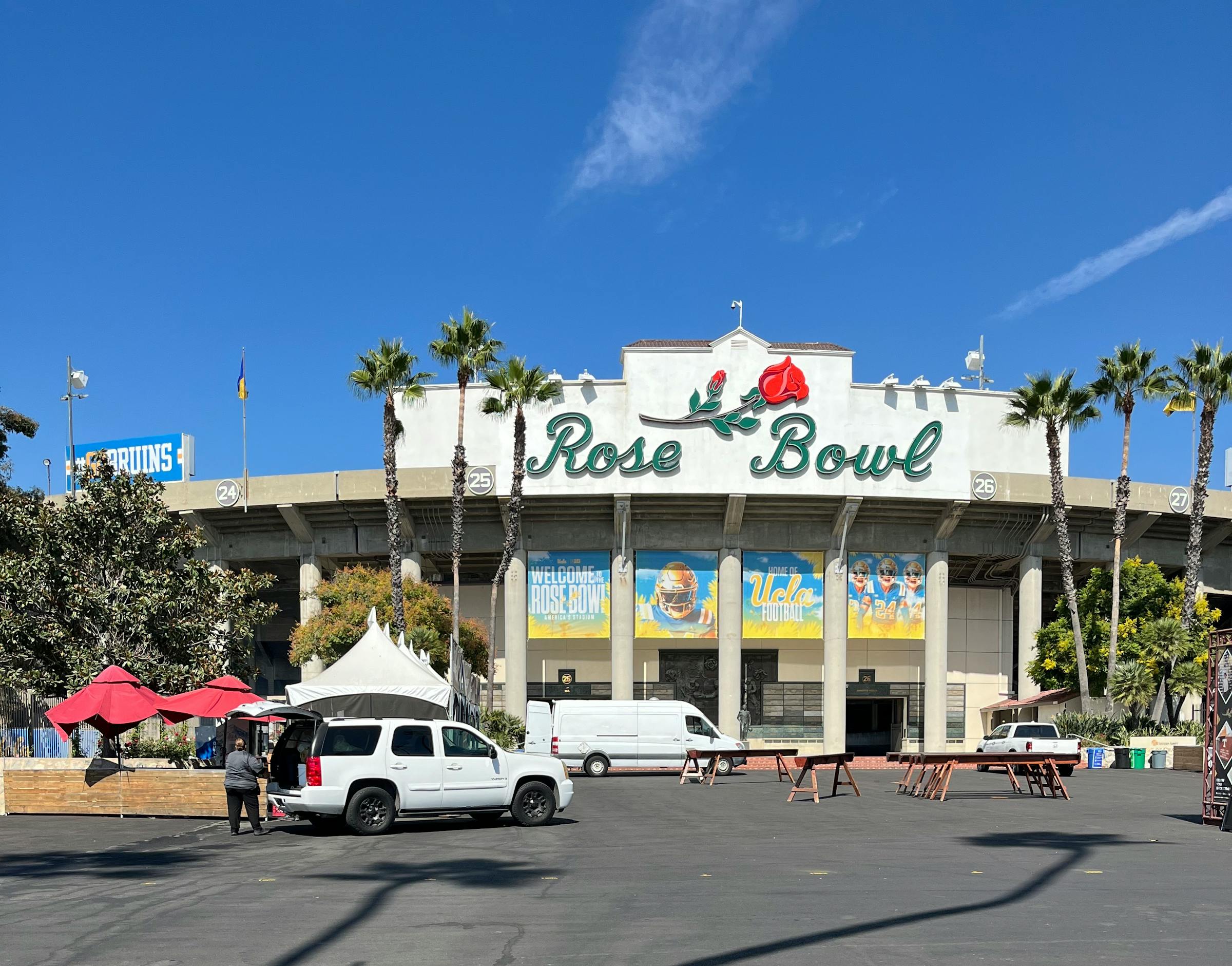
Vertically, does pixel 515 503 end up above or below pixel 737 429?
below

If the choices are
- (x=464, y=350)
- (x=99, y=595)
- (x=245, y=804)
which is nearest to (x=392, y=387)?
(x=464, y=350)

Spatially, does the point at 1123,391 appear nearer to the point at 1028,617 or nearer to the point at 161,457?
the point at 1028,617

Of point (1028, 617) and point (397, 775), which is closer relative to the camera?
point (397, 775)

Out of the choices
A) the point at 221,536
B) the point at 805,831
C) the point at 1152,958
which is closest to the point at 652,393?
Answer: the point at 221,536

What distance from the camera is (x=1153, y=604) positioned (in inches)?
1887

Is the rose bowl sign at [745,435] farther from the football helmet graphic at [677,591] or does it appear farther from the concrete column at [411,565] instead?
the concrete column at [411,565]

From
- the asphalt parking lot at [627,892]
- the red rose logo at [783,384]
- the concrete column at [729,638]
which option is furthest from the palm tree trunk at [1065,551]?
the asphalt parking lot at [627,892]

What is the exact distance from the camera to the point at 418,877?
504 inches

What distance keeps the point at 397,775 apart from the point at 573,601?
33442 millimetres

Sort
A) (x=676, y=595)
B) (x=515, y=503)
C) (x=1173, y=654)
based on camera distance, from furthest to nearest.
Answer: (x=676, y=595), (x=515, y=503), (x=1173, y=654)

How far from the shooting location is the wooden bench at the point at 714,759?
91.7 ft

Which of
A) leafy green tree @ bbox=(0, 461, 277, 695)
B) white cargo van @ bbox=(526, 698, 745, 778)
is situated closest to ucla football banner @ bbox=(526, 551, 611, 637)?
white cargo van @ bbox=(526, 698, 745, 778)

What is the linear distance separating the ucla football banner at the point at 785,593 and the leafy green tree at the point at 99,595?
2490 cm

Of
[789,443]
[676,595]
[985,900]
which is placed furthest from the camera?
[676,595]
